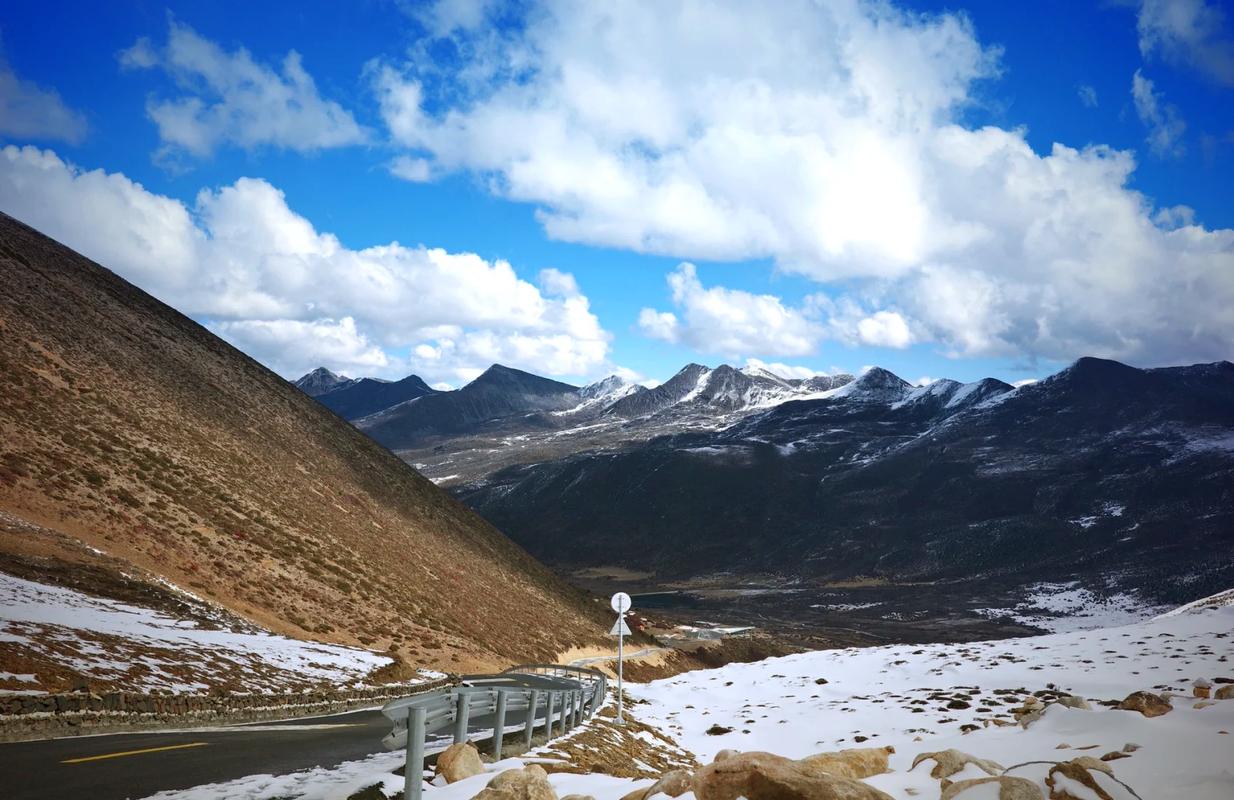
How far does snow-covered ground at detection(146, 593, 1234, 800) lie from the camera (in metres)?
8.53

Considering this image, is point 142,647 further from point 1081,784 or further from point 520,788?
point 1081,784

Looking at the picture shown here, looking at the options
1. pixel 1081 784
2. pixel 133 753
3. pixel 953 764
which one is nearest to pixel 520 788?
pixel 1081 784

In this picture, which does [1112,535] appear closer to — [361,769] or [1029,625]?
[1029,625]

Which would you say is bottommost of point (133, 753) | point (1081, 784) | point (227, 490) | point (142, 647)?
point (142, 647)

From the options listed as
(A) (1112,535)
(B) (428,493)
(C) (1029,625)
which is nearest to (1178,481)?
(A) (1112,535)

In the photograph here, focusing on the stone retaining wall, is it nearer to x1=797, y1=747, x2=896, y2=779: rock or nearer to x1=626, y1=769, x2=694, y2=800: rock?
x1=626, y1=769, x2=694, y2=800: rock

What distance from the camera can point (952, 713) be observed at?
20.8 metres

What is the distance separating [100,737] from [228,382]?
183 ft

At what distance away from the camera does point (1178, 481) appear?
182 meters

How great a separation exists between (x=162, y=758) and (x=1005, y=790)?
35.3 ft

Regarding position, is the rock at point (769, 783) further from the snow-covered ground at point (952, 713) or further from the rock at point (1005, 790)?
the rock at point (1005, 790)

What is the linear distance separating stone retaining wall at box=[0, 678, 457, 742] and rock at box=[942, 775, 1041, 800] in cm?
1427

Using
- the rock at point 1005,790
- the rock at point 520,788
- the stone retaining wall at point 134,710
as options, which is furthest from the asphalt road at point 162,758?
the rock at point 1005,790

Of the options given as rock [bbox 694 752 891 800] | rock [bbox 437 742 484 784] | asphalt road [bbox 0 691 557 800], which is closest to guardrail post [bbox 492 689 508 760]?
rock [bbox 437 742 484 784]
